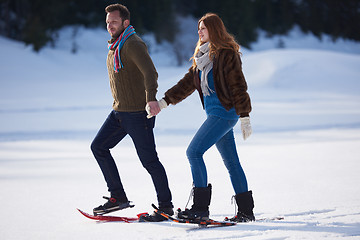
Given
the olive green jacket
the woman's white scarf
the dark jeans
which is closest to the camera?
the woman's white scarf

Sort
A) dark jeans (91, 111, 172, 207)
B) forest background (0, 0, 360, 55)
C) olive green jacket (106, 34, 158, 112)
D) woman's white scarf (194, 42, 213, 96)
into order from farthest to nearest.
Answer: forest background (0, 0, 360, 55) → dark jeans (91, 111, 172, 207) → olive green jacket (106, 34, 158, 112) → woman's white scarf (194, 42, 213, 96)

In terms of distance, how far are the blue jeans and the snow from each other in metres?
0.37

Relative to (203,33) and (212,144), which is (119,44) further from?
(212,144)

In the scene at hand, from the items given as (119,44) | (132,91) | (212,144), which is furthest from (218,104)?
(119,44)

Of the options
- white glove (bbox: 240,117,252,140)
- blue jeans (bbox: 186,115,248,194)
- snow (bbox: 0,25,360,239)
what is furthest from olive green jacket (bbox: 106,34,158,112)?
snow (bbox: 0,25,360,239)

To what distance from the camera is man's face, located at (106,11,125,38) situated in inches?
154

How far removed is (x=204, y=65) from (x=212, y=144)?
1.89 feet

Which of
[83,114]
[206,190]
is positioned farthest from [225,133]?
[83,114]

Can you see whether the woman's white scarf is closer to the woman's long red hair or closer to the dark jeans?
the woman's long red hair

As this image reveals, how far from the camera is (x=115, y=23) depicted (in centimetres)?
393

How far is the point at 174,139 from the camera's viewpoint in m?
9.86

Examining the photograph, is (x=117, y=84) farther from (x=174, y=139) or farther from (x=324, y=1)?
(x=324, y=1)

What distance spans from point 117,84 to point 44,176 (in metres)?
3.10

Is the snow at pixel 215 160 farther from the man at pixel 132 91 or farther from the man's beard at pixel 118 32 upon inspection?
the man's beard at pixel 118 32
